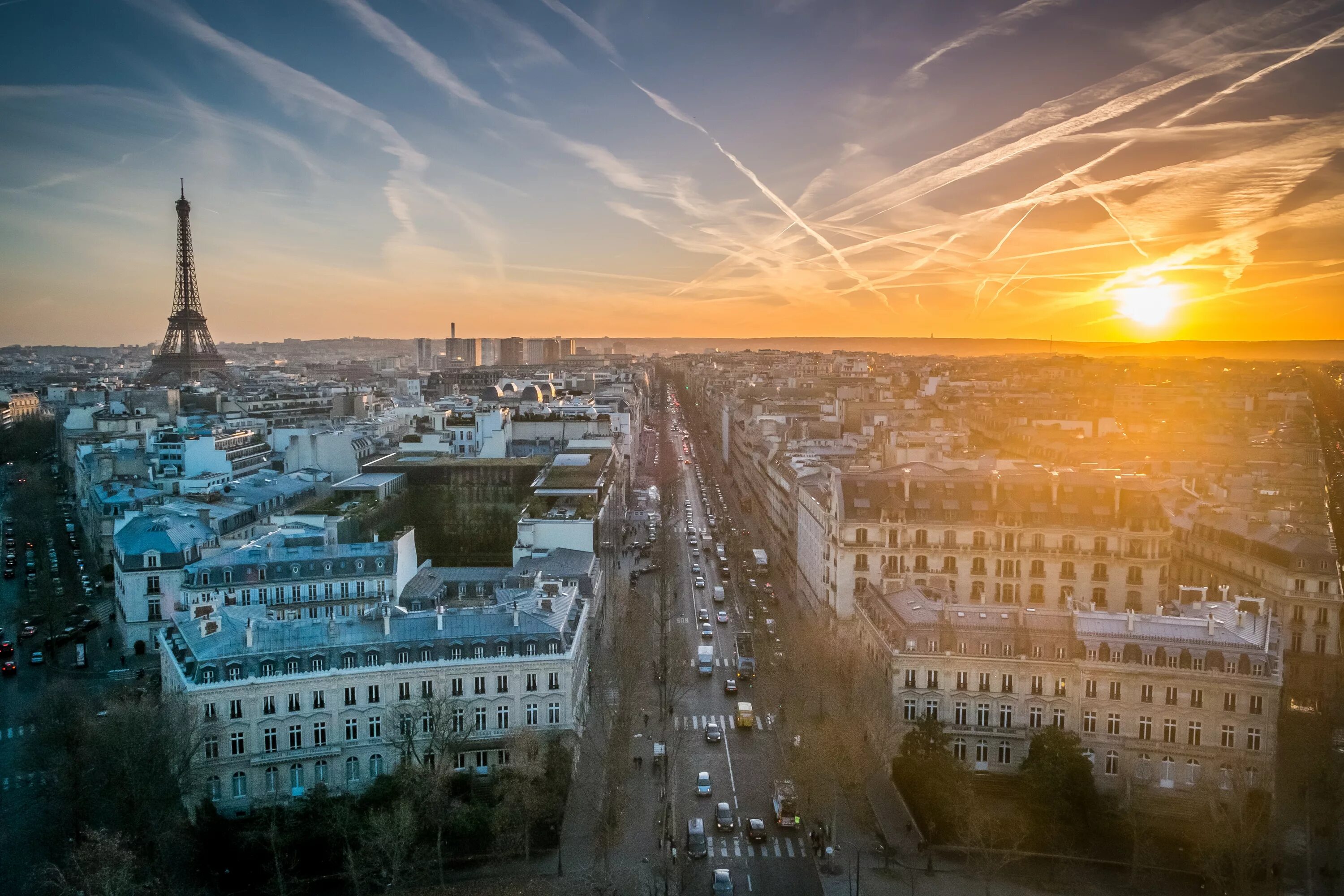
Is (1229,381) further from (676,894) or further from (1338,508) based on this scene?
(676,894)

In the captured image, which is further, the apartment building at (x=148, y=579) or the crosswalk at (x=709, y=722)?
the apartment building at (x=148, y=579)

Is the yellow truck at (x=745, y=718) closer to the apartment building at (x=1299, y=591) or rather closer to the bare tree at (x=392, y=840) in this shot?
the bare tree at (x=392, y=840)

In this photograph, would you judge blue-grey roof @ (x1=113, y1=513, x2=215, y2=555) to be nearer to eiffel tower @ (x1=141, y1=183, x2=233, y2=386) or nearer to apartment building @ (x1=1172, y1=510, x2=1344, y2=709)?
apartment building @ (x1=1172, y1=510, x2=1344, y2=709)

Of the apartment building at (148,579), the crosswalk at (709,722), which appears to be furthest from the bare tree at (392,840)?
the apartment building at (148,579)

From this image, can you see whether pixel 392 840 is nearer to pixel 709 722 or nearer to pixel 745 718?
pixel 709 722

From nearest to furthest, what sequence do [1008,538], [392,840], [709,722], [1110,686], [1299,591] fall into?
1. [392,840]
2. [1110,686]
3. [709,722]
4. [1299,591]
5. [1008,538]

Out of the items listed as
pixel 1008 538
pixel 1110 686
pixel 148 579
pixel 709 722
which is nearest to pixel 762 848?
pixel 709 722

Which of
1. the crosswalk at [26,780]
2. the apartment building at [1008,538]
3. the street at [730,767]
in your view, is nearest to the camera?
the street at [730,767]
